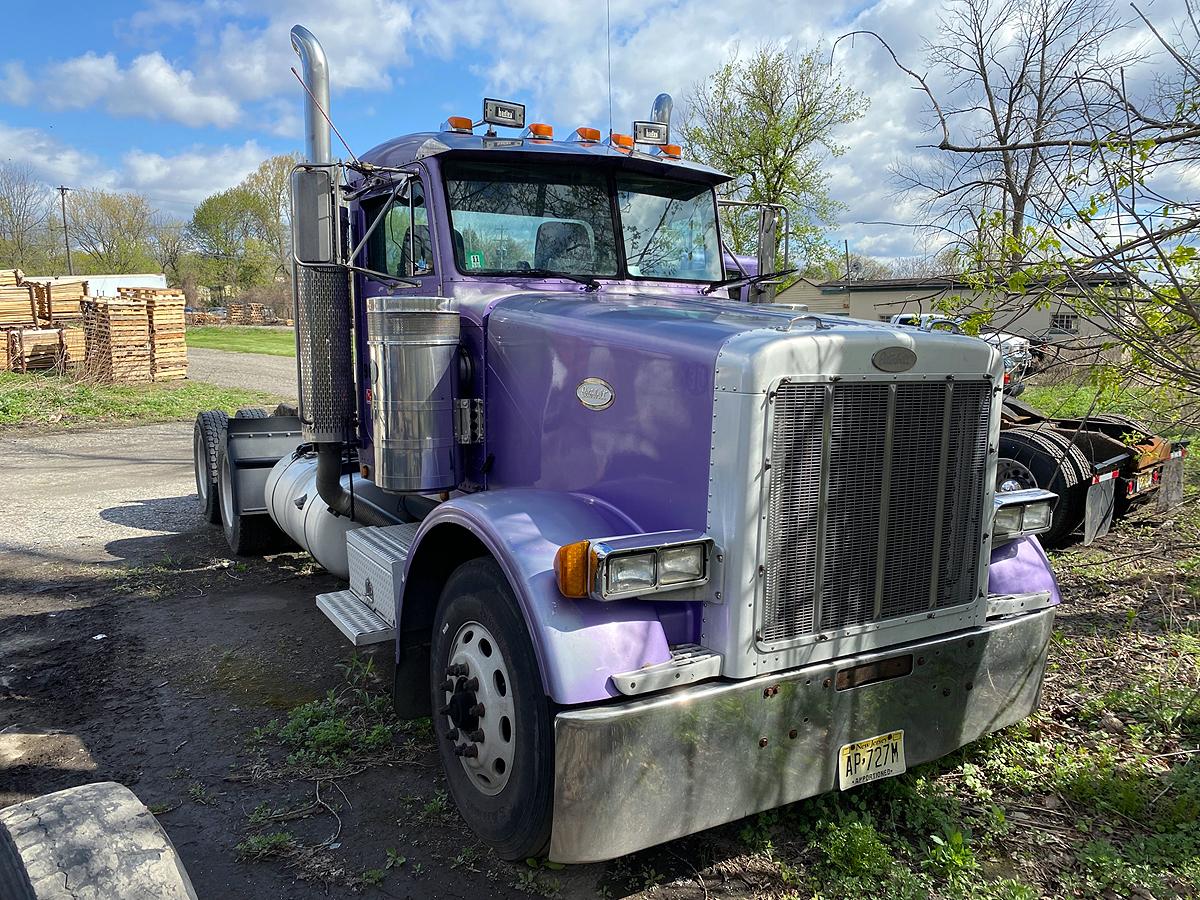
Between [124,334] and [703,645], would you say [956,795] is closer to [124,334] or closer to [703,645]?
[703,645]

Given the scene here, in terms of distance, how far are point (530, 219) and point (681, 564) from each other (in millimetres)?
2264

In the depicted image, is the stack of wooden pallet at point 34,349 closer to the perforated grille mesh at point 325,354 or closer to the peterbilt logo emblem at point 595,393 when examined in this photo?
the perforated grille mesh at point 325,354

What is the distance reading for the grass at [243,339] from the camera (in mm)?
33750

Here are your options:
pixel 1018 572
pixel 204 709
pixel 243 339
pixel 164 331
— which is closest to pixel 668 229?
pixel 1018 572

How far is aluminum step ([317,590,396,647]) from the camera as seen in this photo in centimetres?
395

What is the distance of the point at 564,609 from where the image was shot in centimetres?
270

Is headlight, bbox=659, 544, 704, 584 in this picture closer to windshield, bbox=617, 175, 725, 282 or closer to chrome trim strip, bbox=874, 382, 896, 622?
chrome trim strip, bbox=874, 382, 896, 622

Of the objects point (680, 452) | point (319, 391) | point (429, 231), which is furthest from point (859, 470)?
point (319, 391)

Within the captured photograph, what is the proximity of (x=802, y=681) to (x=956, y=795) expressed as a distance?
1.27 metres

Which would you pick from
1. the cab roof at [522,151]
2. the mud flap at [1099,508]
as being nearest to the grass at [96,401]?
the cab roof at [522,151]

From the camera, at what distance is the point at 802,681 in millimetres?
2785

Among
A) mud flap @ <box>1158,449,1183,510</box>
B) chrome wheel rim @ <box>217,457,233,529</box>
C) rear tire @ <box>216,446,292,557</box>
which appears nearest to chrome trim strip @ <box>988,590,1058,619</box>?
rear tire @ <box>216,446,292,557</box>

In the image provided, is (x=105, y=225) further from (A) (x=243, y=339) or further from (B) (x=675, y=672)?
(B) (x=675, y=672)

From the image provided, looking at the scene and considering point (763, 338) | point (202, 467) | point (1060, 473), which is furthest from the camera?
point (202, 467)
